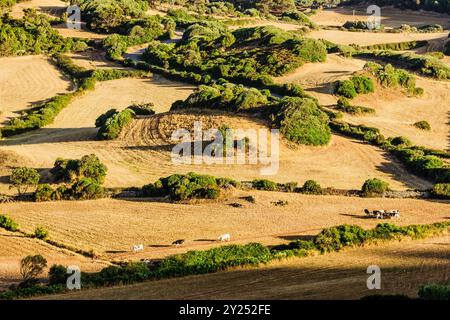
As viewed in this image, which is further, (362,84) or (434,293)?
(362,84)

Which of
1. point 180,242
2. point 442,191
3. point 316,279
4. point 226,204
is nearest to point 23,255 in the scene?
point 180,242

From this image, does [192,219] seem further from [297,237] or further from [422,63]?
[422,63]

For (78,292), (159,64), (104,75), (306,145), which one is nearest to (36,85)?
(104,75)

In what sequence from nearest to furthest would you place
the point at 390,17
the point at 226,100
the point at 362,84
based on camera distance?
the point at 226,100 → the point at 362,84 → the point at 390,17

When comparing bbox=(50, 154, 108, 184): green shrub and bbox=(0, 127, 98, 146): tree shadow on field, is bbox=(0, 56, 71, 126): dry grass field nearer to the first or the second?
bbox=(0, 127, 98, 146): tree shadow on field

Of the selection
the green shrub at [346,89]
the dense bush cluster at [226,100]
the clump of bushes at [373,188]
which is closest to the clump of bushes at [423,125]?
the green shrub at [346,89]

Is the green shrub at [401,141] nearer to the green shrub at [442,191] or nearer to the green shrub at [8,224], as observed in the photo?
the green shrub at [442,191]
